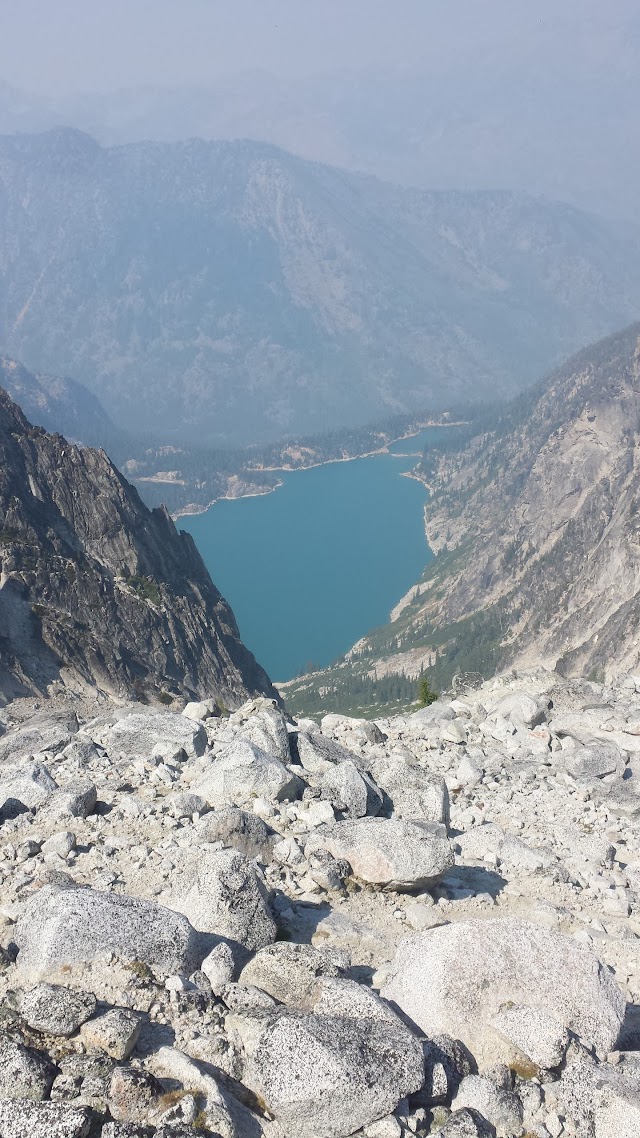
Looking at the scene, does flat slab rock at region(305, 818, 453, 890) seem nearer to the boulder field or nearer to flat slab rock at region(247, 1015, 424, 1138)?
the boulder field

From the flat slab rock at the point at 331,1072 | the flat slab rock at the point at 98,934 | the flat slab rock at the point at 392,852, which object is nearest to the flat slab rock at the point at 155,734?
the flat slab rock at the point at 392,852

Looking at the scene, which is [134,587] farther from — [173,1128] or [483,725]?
[173,1128]

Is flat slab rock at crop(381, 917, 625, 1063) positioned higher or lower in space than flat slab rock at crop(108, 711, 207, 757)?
lower

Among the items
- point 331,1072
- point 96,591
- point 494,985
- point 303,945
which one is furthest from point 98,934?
point 96,591

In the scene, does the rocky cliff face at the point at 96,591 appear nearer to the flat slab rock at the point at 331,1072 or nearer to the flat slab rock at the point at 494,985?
the flat slab rock at the point at 494,985

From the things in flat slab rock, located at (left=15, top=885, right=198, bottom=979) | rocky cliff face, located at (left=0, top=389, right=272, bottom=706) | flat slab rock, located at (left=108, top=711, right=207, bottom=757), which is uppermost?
flat slab rock, located at (left=15, top=885, right=198, bottom=979)

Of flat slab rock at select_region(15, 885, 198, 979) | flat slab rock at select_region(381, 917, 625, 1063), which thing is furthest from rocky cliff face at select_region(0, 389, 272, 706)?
flat slab rock at select_region(381, 917, 625, 1063)

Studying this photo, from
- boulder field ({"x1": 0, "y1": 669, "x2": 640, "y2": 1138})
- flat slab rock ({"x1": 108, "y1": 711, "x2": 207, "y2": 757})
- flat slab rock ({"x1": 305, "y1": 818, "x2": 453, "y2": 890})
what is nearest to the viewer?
boulder field ({"x1": 0, "y1": 669, "x2": 640, "y2": 1138})
